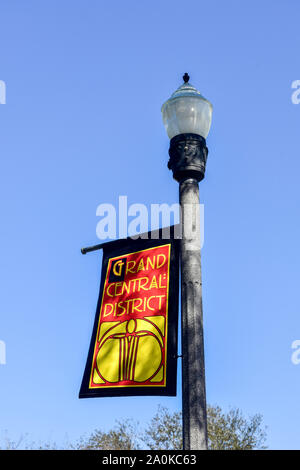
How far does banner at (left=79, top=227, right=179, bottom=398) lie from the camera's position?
553 centimetres

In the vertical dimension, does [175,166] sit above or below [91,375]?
above

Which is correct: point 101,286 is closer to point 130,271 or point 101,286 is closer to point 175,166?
point 130,271

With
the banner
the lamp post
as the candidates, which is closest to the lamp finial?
the lamp post

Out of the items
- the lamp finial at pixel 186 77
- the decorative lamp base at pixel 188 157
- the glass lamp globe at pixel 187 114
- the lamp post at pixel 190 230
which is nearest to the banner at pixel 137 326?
the lamp post at pixel 190 230

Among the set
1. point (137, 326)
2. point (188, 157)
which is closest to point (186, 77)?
point (188, 157)

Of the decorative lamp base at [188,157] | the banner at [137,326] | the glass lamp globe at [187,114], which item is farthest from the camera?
the glass lamp globe at [187,114]

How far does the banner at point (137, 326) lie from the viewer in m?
5.53

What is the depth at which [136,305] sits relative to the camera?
598cm

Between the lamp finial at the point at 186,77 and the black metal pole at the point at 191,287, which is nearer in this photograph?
the black metal pole at the point at 191,287

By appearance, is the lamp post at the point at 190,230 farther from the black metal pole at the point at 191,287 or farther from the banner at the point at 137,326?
the banner at the point at 137,326

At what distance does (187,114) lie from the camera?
6.22 metres

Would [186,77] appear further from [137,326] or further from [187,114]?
[137,326]
